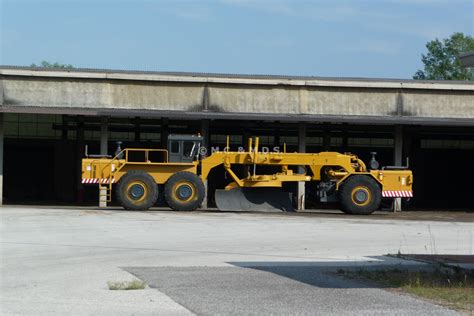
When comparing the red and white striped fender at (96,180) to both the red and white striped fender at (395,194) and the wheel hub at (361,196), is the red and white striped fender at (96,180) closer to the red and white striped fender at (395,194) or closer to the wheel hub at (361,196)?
the wheel hub at (361,196)

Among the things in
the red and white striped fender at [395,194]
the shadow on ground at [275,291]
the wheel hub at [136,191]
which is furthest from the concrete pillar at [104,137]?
the shadow on ground at [275,291]

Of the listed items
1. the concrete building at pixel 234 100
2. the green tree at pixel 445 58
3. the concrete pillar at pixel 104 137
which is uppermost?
the green tree at pixel 445 58

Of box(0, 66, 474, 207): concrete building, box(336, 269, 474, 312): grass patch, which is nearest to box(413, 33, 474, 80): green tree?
box(0, 66, 474, 207): concrete building

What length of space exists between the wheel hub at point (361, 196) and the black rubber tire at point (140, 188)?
823 centimetres

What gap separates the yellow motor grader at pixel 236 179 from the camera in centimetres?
3148

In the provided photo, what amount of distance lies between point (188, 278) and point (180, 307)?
2.74m

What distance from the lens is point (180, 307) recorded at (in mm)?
10312

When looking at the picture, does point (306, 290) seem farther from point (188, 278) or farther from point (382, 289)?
point (188, 278)

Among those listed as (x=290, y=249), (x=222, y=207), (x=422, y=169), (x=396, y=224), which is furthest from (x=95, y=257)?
(x=422, y=169)

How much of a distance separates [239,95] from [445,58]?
7138 cm

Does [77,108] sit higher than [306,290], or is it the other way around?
[77,108]

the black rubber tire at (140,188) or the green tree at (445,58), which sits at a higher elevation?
the green tree at (445,58)

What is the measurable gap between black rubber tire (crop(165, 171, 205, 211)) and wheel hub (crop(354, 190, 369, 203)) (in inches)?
250

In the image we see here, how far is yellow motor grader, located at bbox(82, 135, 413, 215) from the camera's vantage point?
3148cm
